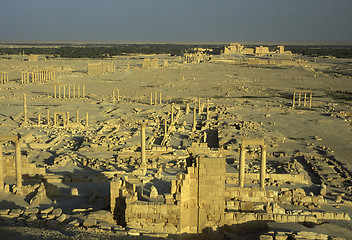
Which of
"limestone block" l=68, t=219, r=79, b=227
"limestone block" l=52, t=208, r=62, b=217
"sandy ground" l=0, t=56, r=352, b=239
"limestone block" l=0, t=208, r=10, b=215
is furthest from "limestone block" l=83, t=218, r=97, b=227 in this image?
"limestone block" l=0, t=208, r=10, b=215

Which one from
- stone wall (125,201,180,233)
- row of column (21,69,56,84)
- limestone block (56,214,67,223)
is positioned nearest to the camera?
limestone block (56,214,67,223)

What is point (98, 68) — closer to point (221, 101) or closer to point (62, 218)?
point (221, 101)

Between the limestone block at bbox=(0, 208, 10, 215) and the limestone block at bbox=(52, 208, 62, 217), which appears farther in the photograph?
the limestone block at bbox=(0, 208, 10, 215)

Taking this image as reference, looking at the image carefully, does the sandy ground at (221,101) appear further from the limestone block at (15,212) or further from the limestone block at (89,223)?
the limestone block at (15,212)

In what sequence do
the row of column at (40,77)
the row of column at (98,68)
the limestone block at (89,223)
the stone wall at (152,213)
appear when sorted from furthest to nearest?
the row of column at (98,68)
the row of column at (40,77)
the stone wall at (152,213)
the limestone block at (89,223)

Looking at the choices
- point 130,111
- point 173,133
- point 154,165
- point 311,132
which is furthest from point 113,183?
point 130,111

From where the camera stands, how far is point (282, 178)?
17234mm

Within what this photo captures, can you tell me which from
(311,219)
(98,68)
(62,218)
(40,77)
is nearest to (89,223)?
(62,218)

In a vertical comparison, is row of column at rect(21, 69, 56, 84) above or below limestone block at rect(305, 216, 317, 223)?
above

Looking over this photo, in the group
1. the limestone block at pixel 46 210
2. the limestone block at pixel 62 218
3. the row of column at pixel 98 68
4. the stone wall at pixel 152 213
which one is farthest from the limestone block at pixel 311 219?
the row of column at pixel 98 68

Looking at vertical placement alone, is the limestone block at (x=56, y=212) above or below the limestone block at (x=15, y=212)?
above

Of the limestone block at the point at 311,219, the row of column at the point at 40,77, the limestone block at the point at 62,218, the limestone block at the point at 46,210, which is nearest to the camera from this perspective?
the limestone block at the point at 62,218

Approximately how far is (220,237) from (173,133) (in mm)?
14216

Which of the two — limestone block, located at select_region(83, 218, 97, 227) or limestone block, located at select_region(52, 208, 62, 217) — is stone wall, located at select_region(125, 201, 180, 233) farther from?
limestone block, located at select_region(52, 208, 62, 217)
